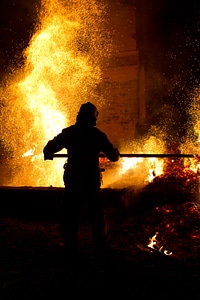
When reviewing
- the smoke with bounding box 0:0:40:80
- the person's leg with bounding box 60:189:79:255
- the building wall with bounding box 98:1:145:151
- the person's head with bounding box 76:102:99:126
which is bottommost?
the person's leg with bounding box 60:189:79:255

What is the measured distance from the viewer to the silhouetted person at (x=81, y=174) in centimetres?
454

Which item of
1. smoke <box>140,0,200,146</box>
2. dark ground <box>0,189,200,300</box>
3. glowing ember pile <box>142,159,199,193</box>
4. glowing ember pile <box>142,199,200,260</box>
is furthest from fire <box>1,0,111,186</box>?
glowing ember pile <box>142,199,200,260</box>

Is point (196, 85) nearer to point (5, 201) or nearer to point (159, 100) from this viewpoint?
point (159, 100)

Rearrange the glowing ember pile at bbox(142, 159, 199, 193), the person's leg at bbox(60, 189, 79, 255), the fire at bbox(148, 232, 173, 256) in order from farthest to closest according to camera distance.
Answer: the glowing ember pile at bbox(142, 159, 199, 193), the fire at bbox(148, 232, 173, 256), the person's leg at bbox(60, 189, 79, 255)

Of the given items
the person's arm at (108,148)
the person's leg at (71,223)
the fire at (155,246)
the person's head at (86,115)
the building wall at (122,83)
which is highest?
the building wall at (122,83)

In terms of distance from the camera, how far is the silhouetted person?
454 cm

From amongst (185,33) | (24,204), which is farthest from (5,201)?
(185,33)

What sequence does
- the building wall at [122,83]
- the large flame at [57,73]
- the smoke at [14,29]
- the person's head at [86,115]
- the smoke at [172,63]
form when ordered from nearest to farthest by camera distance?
1. the person's head at [86,115]
2. the smoke at [172,63]
3. the building wall at [122,83]
4. the large flame at [57,73]
5. the smoke at [14,29]

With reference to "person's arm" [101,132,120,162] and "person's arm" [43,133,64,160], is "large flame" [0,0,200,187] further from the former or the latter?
"person's arm" [43,133,64,160]

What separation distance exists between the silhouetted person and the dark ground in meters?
0.40

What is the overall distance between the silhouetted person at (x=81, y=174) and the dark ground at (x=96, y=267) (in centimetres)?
40

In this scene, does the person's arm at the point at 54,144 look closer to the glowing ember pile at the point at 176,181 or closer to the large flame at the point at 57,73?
the glowing ember pile at the point at 176,181

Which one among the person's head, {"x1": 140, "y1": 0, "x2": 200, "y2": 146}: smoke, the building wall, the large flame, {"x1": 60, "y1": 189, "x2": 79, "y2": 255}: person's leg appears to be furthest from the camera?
the large flame

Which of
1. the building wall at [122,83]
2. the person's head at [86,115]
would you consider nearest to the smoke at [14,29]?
the building wall at [122,83]
